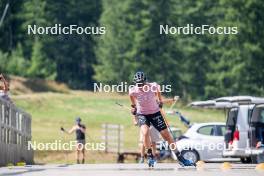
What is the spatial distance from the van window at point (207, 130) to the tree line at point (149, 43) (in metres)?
50.9

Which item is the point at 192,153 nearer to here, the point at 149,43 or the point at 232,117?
the point at 232,117

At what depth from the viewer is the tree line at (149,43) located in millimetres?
88438

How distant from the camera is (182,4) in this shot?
10419 centimetres

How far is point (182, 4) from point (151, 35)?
9.05 metres

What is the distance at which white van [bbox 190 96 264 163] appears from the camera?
29547 mm

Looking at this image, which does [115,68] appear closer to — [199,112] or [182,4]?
[182,4]

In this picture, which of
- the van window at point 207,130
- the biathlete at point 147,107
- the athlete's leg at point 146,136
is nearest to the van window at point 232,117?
the van window at point 207,130

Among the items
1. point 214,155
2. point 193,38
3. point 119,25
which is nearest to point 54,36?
point 119,25

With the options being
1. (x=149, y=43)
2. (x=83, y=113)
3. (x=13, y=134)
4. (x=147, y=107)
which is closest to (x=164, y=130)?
(x=147, y=107)

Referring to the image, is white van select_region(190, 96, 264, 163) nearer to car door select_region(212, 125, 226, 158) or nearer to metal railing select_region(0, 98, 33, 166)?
car door select_region(212, 125, 226, 158)

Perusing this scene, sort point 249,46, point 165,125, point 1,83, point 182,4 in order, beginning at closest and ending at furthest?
1. point 165,125
2. point 1,83
3. point 249,46
4. point 182,4

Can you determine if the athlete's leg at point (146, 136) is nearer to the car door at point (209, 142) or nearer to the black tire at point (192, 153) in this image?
the black tire at point (192, 153)

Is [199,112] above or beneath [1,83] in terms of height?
above

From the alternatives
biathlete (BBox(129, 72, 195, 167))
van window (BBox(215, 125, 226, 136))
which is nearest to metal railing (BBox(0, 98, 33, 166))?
biathlete (BBox(129, 72, 195, 167))
